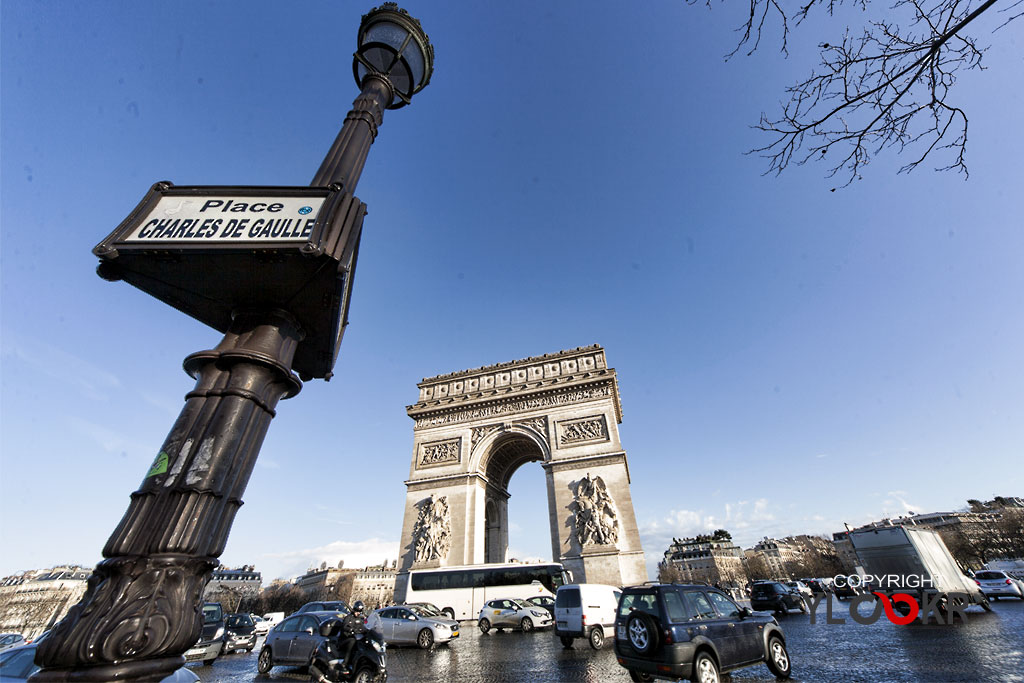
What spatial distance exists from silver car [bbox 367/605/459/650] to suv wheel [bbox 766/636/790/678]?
8.53m

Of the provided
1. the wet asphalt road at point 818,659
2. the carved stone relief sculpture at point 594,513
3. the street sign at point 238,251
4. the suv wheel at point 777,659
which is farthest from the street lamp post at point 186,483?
the carved stone relief sculpture at point 594,513

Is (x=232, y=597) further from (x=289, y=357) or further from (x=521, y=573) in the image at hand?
(x=289, y=357)

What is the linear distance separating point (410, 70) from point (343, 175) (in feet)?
12.3

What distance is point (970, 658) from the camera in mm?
7145

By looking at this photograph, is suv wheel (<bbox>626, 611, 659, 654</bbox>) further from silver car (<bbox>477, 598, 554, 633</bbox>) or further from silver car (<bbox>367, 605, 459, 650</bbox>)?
silver car (<bbox>477, 598, 554, 633</bbox>)

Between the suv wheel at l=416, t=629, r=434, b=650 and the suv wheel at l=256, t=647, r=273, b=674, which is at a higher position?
the suv wheel at l=416, t=629, r=434, b=650

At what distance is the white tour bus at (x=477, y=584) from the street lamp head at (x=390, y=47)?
17.9m

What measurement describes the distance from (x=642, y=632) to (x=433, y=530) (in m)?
18.4

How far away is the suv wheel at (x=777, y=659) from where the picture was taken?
258 inches

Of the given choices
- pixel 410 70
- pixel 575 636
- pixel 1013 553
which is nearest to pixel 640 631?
pixel 575 636

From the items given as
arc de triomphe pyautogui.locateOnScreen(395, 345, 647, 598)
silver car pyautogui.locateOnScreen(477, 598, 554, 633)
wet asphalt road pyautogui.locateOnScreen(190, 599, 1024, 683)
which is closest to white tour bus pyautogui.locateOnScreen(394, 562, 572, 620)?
silver car pyautogui.locateOnScreen(477, 598, 554, 633)

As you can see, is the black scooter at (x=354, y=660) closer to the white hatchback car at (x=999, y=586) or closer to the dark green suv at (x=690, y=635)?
the dark green suv at (x=690, y=635)

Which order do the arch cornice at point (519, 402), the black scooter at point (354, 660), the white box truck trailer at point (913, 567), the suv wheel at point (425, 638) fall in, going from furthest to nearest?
the arch cornice at point (519, 402) < the white box truck trailer at point (913, 567) < the suv wheel at point (425, 638) < the black scooter at point (354, 660)

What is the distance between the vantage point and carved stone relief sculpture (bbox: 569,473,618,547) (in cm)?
2012
